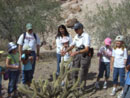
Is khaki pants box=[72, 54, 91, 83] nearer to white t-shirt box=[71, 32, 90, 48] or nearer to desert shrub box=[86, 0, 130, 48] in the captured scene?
white t-shirt box=[71, 32, 90, 48]

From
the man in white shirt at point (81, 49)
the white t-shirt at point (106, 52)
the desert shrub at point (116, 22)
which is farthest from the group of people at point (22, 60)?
the desert shrub at point (116, 22)

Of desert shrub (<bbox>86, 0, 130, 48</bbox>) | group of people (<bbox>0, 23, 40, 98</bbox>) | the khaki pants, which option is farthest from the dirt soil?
desert shrub (<bbox>86, 0, 130, 48</bbox>)

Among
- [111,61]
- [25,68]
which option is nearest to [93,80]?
[111,61]

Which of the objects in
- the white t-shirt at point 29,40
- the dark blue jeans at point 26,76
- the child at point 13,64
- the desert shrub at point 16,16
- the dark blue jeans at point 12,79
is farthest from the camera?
the desert shrub at point 16,16

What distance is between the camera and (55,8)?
17.1m

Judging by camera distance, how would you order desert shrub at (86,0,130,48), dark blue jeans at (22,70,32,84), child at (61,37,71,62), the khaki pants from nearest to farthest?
the khaki pants → dark blue jeans at (22,70,32,84) → child at (61,37,71,62) → desert shrub at (86,0,130,48)

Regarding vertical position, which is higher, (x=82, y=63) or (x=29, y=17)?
(x=29, y=17)

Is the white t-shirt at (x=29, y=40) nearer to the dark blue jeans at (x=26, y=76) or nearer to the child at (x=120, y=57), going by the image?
the dark blue jeans at (x=26, y=76)

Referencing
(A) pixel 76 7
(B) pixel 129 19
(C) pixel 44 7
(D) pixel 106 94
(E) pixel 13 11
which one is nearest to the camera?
(D) pixel 106 94

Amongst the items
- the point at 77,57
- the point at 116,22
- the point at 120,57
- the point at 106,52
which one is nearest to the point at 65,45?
the point at 77,57

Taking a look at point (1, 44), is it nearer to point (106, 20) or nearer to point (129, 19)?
point (106, 20)

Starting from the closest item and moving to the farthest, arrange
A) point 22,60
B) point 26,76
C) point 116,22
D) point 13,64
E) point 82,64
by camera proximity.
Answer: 1. point 13,64
2. point 82,64
3. point 22,60
4. point 26,76
5. point 116,22

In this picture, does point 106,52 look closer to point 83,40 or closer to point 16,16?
point 83,40

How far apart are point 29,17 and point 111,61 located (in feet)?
22.3
